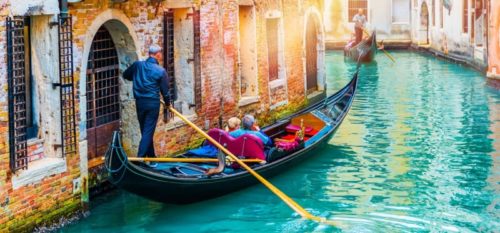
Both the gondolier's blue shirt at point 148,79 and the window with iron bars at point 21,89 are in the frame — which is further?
the gondolier's blue shirt at point 148,79

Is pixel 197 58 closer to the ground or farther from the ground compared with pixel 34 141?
farther from the ground

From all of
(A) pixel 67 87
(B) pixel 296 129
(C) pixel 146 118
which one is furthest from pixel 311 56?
(A) pixel 67 87

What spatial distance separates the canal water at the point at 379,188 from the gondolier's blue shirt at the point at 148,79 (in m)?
0.90

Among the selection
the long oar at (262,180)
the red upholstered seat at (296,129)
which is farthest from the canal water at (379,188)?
the red upholstered seat at (296,129)

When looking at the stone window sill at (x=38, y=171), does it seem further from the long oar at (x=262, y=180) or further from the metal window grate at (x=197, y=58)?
the metal window grate at (x=197, y=58)

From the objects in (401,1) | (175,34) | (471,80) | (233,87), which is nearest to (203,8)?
(175,34)

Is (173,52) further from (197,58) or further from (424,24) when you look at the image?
(424,24)

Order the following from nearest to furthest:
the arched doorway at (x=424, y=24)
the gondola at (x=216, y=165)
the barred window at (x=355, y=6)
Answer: the gondola at (x=216, y=165)
the arched doorway at (x=424, y=24)
the barred window at (x=355, y=6)

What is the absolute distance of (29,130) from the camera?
6855 mm

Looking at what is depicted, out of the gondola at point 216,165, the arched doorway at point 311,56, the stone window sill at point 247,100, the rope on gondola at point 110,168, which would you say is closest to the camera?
the rope on gondola at point 110,168

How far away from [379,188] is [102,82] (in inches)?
101

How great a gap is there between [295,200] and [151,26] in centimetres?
199

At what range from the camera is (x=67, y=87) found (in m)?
7.00

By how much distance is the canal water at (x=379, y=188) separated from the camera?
281 inches
